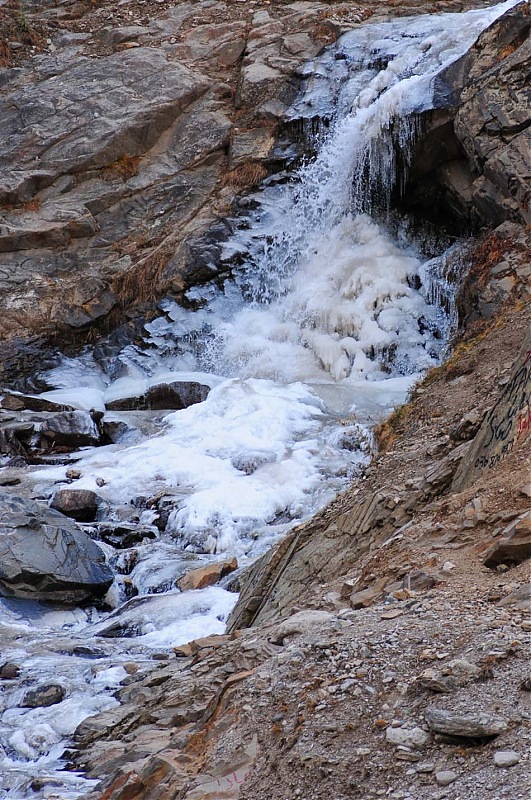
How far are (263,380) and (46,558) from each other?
5.83m

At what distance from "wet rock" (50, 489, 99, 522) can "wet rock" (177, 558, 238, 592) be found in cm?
222

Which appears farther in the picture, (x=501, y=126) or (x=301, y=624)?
(x=501, y=126)

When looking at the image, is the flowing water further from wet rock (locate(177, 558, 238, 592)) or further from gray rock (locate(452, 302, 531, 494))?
gray rock (locate(452, 302, 531, 494))

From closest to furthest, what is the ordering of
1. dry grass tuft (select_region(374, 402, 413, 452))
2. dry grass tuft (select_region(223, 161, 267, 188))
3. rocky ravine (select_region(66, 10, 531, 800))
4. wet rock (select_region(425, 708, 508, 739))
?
wet rock (select_region(425, 708, 508, 739))
rocky ravine (select_region(66, 10, 531, 800))
dry grass tuft (select_region(374, 402, 413, 452))
dry grass tuft (select_region(223, 161, 267, 188))

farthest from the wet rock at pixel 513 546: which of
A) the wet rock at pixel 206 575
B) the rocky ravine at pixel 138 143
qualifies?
the rocky ravine at pixel 138 143

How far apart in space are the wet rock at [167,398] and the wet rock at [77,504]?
146 inches

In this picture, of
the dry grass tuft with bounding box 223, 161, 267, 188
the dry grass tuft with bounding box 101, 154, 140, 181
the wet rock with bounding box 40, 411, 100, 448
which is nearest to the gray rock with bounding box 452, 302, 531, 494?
the wet rock with bounding box 40, 411, 100, 448

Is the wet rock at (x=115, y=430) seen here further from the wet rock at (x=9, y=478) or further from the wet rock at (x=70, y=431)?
the wet rock at (x=9, y=478)

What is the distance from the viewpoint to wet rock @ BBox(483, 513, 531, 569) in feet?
14.1

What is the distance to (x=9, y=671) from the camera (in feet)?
20.9

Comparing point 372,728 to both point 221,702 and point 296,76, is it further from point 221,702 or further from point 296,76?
point 296,76

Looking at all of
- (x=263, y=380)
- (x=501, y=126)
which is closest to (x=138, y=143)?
(x=263, y=380)

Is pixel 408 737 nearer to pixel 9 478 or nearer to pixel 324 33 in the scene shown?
pixel 9 478

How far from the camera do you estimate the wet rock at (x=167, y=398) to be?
1365 centimetres
